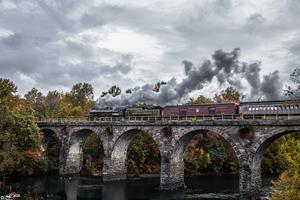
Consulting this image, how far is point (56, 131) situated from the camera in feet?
217

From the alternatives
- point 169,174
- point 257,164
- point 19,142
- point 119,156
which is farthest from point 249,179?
point 19,142

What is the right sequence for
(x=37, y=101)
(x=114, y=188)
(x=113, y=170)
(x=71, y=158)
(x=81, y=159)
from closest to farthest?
(x=114, y=188) → (x=113, y=170) → (x=71, y=158) → (x=81, y=159) → (x=37, y=101)

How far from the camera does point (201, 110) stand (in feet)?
162

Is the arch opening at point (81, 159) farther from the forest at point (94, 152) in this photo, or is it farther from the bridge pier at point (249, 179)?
the bridge pier at point (249, 179)

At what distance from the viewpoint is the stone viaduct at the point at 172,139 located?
3941 centimetres

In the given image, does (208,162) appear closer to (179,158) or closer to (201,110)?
(179,158)

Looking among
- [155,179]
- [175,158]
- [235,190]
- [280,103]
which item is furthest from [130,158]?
[280,103]

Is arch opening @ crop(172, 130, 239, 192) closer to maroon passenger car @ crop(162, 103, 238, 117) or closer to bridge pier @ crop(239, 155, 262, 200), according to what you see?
maroon passenger car @ crop(162, 103, 238, 117)

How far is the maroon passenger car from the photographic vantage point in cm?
4619

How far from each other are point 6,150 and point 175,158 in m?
28.2

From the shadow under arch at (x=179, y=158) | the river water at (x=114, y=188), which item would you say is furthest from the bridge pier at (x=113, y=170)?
the shadow under arch at (x=179, y=158)

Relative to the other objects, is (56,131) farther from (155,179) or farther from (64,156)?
(155,179)

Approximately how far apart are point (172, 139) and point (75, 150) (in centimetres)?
2438

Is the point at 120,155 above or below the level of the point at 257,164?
above
